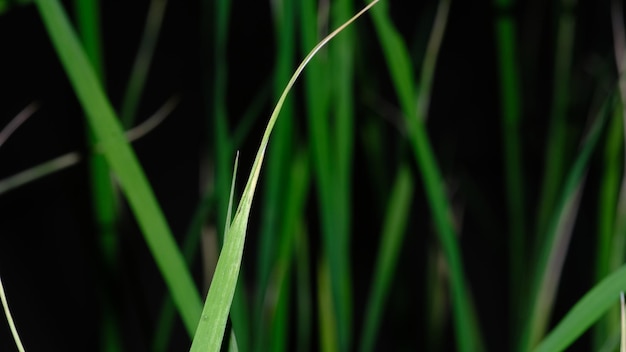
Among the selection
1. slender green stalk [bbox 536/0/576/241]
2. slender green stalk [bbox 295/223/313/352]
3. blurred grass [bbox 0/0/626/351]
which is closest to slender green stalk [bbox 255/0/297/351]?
blurred grass [bbox 0/0/626/351]

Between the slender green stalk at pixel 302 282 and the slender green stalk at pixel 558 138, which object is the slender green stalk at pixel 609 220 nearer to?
the slender green stalk at pixel 558 138

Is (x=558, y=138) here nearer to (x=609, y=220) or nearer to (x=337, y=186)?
(x=609, y=220)

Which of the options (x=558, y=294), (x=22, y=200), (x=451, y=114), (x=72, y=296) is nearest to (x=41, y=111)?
(x=22, y=200)

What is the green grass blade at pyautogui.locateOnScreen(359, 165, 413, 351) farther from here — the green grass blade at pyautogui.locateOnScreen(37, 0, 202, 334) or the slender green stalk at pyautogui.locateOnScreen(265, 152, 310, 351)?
the green grass blade at pyautogui.locateOnScreen(37, 0, 202, 334)

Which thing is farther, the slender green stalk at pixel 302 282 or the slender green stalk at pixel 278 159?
the slender green stalk at pixel 302 282

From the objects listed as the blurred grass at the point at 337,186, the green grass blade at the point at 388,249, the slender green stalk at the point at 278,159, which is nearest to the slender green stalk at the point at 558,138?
the blurred grass at the point at 337,186

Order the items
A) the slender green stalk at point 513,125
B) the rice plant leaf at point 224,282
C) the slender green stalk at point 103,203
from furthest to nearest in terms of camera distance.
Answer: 1. the slender green stalk at point 513,125
2. the slender green stalk at point 103,203
3. the rice plant leaf at point 224,282
